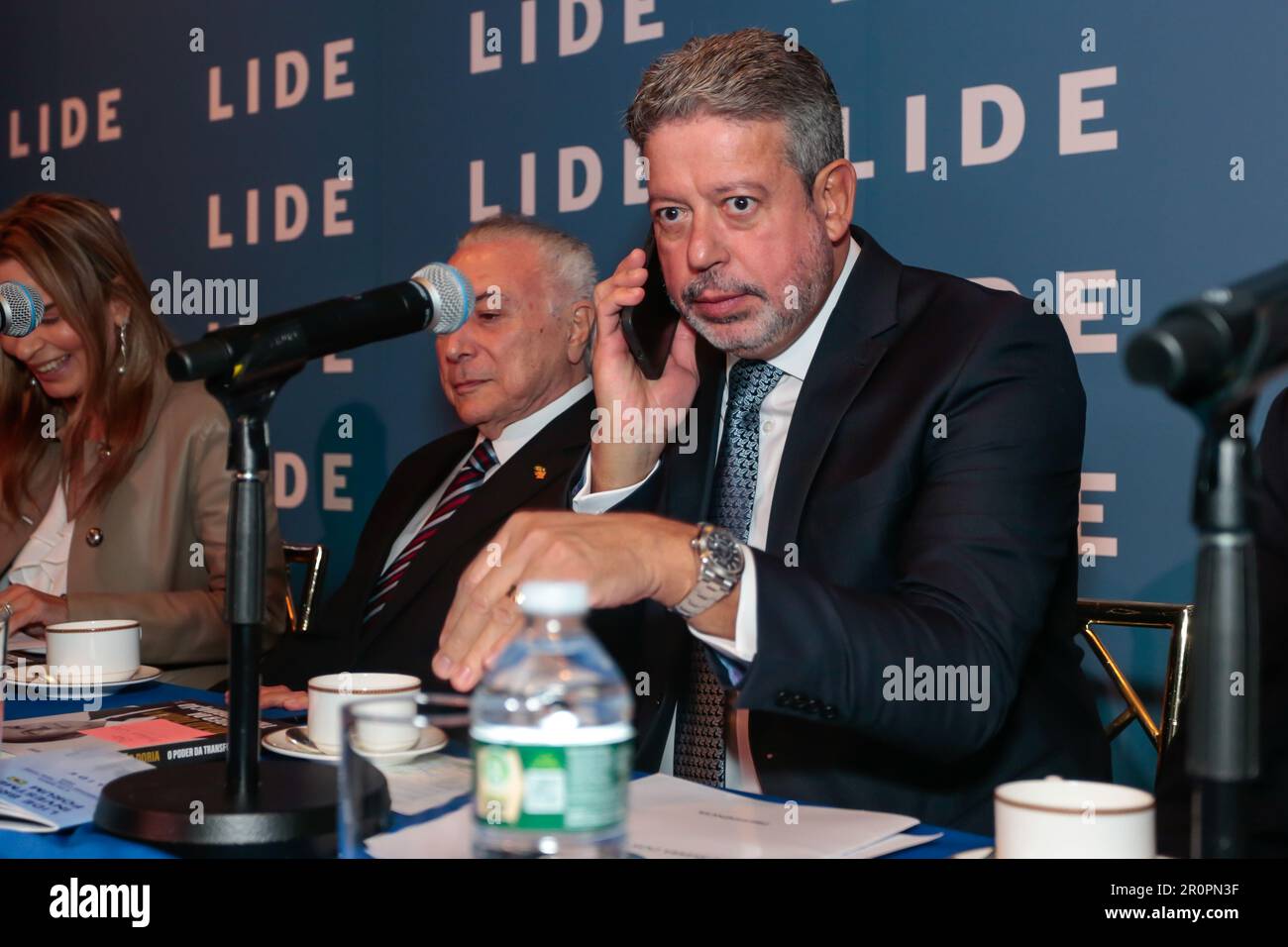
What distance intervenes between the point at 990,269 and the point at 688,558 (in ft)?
4.31

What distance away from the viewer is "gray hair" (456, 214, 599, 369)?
2.67 meters

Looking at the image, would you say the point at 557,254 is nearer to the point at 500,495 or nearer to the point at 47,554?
the point at 500,495

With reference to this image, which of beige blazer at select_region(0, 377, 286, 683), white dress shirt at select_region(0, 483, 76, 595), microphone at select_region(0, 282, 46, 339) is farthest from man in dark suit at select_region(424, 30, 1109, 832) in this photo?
white dress shirt at select_region(0, 483, 76, 595)

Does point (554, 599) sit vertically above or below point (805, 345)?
below

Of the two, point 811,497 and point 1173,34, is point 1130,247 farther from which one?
point 811,497

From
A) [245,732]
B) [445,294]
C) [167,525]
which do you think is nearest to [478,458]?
[167,525]

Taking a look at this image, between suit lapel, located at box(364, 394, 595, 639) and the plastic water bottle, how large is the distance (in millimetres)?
1494

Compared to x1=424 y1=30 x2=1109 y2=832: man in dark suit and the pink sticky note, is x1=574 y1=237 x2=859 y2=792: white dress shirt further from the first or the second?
the pink sticky note

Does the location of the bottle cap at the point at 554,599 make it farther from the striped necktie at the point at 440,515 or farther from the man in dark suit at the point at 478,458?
the striped necktie at the point at 440,515

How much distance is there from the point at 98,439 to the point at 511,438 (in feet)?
2.85

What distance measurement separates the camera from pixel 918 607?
1.31 m

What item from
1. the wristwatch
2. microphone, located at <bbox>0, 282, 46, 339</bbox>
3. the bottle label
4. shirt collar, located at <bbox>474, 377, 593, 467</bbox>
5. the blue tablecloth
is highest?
microphone, located at <bbox>0, 282, 46, 339</bbox>

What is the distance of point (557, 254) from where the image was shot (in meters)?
2.69

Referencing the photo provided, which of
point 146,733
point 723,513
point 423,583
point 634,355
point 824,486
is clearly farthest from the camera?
point 423,583
